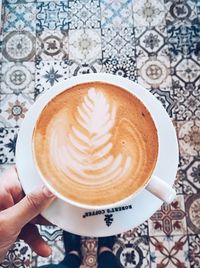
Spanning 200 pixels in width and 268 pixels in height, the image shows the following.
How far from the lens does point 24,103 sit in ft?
4.35

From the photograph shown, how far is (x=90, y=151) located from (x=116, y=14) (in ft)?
2.93

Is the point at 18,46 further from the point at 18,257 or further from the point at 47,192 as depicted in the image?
the point at 47,192

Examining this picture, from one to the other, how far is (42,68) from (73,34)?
17 centimetres

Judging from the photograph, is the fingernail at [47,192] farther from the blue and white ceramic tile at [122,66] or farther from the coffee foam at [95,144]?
the blue and white ceramic tile at [122,66]

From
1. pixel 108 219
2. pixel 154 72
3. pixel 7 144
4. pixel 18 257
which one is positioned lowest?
pixel 18 257

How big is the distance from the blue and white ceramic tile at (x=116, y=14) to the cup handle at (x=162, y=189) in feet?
2.92

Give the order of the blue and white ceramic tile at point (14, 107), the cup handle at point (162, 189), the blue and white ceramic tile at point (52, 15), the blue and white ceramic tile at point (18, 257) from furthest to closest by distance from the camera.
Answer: the blue and white ceramic tile at point (52, 15), the blue and white ceramic tile at point (14, 107), the blue and white ceramic tile at point (18, 257), the cup handle at point (162, 189)

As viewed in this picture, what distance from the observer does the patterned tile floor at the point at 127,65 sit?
3.95 ft

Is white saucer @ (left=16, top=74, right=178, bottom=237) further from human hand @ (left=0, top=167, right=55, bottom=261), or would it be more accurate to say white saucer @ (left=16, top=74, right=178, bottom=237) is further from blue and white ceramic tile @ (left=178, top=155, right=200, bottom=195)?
blue and white ceramic tile @ (left=178, top=155, right=200, bottom=195)

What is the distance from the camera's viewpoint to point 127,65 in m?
1.36

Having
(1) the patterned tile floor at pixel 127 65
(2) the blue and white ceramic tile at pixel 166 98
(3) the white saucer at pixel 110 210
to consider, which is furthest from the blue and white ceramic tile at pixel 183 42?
(3) the white saucer at pixel 110 210

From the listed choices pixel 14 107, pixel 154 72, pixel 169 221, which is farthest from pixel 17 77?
pixel 169 221

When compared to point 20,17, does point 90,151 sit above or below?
below

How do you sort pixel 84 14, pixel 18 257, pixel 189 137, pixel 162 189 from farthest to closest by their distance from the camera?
1. pixel 84 14
2. pixel 189 137
3. pixel 18 257
4. pixel 162 189
